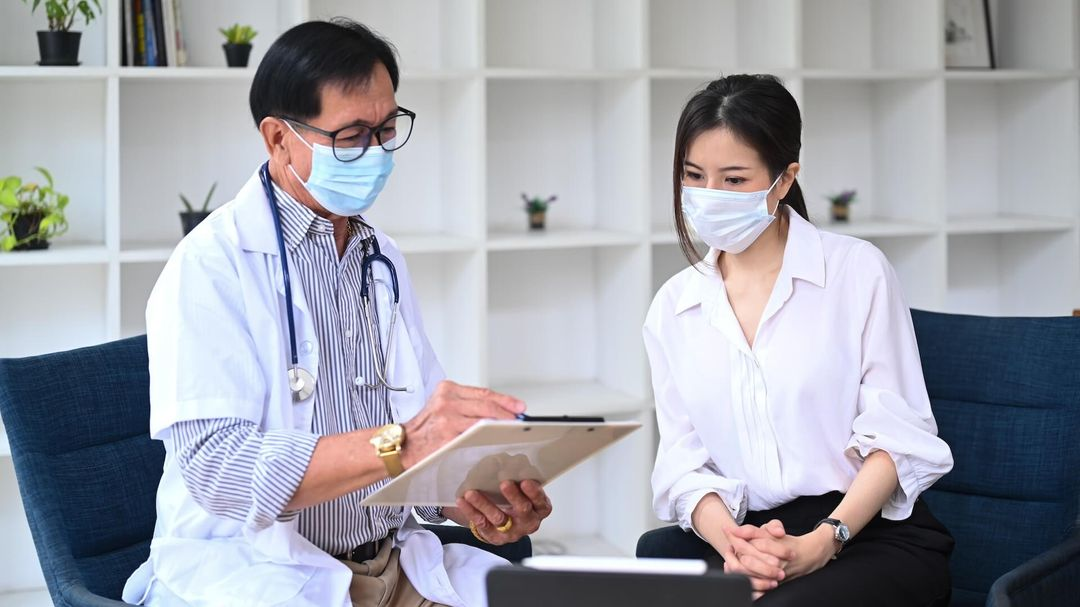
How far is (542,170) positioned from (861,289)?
67.1 inches

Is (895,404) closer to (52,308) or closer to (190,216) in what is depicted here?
(190,216)

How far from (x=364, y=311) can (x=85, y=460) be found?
497 millimetres

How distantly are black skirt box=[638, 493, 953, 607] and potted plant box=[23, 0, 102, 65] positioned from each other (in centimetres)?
188

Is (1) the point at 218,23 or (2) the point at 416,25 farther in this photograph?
(2) the point at 416,25

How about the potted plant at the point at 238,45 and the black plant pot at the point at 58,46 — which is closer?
the black plant pot at the point at 58,46

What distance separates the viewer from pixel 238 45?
A: 2988mm

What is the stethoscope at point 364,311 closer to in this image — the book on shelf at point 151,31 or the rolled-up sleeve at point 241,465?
the rolled-up sleeve at point 241,465

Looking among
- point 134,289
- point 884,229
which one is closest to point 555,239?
point 884,229

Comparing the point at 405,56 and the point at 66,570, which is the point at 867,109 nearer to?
the point at 405,56

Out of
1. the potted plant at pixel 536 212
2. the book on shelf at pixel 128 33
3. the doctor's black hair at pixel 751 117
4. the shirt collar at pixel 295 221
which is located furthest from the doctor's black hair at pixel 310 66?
the potted plant at pixel 536 212

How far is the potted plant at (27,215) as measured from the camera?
2812 millimetres

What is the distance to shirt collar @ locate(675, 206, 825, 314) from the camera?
202cm

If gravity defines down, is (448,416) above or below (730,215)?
below

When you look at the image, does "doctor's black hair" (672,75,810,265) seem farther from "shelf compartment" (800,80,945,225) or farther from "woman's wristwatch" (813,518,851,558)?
"shelf compartment" (800,80,945,225)
